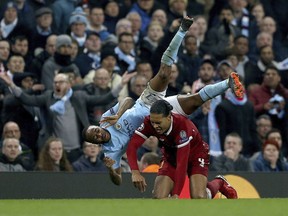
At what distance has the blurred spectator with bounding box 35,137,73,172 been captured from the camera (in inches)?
699

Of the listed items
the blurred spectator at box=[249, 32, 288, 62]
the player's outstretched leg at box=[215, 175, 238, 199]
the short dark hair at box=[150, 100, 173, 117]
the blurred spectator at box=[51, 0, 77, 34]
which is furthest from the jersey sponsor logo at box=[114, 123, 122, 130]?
the blurred spectator at box=[249, 32, 288, 62]

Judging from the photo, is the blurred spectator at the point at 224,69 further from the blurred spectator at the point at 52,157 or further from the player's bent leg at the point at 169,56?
the player's bent leg at the point at 169,56

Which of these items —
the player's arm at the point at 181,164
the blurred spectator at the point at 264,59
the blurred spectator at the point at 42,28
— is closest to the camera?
the player's arm at the point at 181,164

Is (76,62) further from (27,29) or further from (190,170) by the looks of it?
(190,170)

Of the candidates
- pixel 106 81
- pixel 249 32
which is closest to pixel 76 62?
pixel 106 81

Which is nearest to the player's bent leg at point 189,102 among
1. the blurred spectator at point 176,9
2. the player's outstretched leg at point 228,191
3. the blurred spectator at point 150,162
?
the player's outstretched leg at point 228,191

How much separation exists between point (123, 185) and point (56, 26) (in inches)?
182

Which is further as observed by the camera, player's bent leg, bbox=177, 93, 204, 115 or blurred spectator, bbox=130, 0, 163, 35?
blurred spectator, bbox=130, 0, 163, 35

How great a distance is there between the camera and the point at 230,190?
16422mm

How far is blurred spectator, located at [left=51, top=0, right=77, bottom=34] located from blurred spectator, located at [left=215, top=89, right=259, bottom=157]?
3.27m

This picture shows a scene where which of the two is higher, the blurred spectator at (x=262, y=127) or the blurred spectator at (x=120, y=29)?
the blurred spectator at (x=120, y=29)

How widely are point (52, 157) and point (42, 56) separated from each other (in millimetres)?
2450

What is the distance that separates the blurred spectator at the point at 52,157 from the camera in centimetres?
1775

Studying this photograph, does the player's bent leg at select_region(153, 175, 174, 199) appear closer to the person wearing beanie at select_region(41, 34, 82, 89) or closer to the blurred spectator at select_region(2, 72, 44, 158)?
the blurred spectator at select_region(2, 72, 44, 158)
